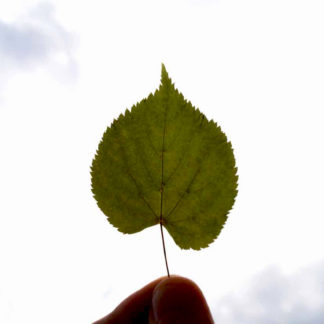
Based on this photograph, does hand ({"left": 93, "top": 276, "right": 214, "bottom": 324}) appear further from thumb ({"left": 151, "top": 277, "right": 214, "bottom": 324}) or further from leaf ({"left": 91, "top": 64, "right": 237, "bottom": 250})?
leaf ({"left": 91, "top": 64, "right": 237, "bottom": 250})

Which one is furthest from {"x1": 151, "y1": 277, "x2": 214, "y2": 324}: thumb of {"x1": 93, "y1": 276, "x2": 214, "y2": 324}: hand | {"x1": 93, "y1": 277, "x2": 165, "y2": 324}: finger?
{"x1": 93, "y1": 277, "x2": 165, "y2": 324}: finger

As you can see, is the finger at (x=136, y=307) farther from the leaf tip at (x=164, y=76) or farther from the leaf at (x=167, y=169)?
the leaf tip at (x=164, y=76)

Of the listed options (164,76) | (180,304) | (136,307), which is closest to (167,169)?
(164,76)

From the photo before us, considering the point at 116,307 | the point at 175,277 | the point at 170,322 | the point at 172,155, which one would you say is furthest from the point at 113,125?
the point at 116,307

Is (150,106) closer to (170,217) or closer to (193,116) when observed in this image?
(193,116)

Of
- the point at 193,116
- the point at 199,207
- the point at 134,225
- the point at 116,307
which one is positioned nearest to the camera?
the point at 193,116
